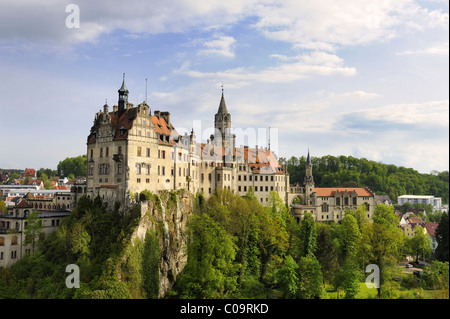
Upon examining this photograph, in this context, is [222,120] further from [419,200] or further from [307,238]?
[419,200]

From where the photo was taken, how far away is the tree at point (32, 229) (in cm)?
5734

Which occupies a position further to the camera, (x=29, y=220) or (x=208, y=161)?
(x=208, y=161)

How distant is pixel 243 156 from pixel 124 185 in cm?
3343

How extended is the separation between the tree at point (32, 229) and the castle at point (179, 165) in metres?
8.27

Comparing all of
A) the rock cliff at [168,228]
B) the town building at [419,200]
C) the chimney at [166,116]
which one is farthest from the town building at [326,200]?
the town building at [419,200]

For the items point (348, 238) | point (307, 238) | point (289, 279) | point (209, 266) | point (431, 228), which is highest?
point (307, 238)

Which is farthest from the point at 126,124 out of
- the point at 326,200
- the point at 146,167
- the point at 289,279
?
the point at 326,200

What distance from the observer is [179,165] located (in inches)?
2662

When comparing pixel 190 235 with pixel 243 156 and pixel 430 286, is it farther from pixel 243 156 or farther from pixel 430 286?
pixel 430 286

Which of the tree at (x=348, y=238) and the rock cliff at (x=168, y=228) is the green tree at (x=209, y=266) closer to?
the rock cliff at (x=168, y=228)

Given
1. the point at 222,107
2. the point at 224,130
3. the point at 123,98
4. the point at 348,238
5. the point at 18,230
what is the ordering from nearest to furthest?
the point at 18,230 < the point at 123,98 < the point at 348,238 < the point at 224,130 < the point at 222,107

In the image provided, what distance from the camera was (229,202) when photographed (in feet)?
238

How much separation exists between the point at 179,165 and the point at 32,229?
2396 cm

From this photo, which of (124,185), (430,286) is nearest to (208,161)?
(124,185)
